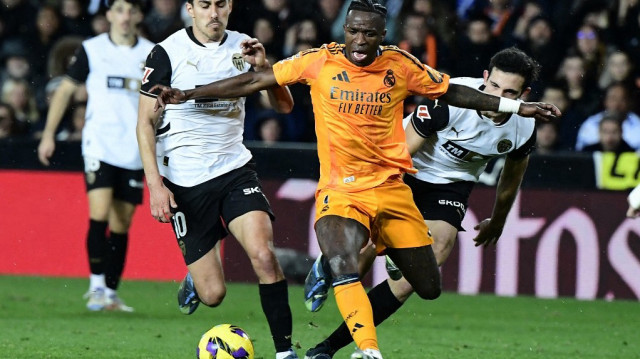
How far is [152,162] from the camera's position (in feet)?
23.5

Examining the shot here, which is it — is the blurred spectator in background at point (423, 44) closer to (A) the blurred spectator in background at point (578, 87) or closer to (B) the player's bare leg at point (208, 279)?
(A) the blurred spectator in background at point (578, 87)

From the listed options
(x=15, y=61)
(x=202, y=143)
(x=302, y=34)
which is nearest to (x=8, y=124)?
(x=15, y=61)

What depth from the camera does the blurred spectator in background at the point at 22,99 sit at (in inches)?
544

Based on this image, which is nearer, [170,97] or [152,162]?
[170,97]

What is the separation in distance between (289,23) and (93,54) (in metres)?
3.99

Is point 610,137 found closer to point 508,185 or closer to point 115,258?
point 508,185

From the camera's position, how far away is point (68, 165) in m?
12.3

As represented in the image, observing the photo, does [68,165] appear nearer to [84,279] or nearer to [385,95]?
[84,279]

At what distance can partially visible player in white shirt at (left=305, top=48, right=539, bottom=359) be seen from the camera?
7359 millimetres

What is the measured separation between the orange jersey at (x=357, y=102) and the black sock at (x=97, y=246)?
3.74 metres

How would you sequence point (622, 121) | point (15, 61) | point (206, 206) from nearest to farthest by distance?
point (206, 206) → point (622, 121) → point (15, 61)

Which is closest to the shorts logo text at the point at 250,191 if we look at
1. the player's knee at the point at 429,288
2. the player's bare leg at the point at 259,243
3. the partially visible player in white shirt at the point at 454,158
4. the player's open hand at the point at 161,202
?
the player's bare leg at the point at 259,243

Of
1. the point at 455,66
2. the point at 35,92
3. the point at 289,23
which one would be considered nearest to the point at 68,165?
the point at 35,92

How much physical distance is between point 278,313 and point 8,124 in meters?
7.23
